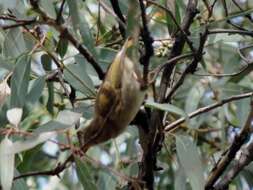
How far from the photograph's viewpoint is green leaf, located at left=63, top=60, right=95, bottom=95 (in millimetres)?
1057

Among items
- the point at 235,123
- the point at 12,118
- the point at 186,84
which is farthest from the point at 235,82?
the point at 12,118

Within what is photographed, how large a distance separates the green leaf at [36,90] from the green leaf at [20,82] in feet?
0.11

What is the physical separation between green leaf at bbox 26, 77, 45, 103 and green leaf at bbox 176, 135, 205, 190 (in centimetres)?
24

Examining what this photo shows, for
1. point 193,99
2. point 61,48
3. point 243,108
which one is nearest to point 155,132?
point 61,48

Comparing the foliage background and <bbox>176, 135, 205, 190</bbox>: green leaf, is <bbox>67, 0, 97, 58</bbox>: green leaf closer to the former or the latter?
the foliage background

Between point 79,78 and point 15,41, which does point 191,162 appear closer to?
point 79,78

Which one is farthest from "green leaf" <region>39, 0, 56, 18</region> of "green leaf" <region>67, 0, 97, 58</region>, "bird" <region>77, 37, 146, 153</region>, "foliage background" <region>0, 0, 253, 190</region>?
"bird" <region>77, 37, 146, 153</region>

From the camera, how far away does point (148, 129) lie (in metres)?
0.99

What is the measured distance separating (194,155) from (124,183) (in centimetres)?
16

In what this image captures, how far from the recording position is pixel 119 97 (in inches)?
32.0

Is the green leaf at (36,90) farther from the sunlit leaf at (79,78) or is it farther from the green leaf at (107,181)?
the green leaf at (107,181)

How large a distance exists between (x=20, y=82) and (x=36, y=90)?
4 cm

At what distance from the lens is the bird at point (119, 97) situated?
2.67 ft

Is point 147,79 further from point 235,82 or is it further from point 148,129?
point 235,82
